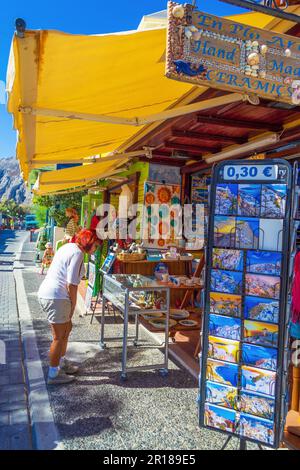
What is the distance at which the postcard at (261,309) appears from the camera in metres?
2.49

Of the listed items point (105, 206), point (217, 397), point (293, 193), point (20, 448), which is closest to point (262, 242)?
point (293, 193)

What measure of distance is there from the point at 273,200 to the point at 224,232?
423 millimetres

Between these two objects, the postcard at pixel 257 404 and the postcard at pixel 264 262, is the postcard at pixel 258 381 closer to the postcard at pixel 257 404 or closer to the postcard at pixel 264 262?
the postcard at pixel 257 404

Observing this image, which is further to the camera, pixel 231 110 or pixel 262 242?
pixel 231 110

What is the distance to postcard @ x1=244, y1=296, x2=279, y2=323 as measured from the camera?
98.2 inches

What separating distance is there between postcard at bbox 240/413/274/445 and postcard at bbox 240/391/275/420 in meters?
0.04

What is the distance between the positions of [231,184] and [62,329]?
A: 2.48m

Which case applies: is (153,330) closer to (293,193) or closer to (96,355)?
(96,355)

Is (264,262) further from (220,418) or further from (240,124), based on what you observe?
(240,124)

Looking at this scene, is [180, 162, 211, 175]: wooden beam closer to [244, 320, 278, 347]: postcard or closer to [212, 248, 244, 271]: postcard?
[212, 248, 244, 271]: postcard

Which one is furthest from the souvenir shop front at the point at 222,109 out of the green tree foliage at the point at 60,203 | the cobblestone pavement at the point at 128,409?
the green tree foliage at the point at 60,203

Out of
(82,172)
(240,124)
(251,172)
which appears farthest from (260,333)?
(82,172)

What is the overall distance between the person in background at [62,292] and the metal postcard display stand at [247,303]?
1.72 metres

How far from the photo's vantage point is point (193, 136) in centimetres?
539
